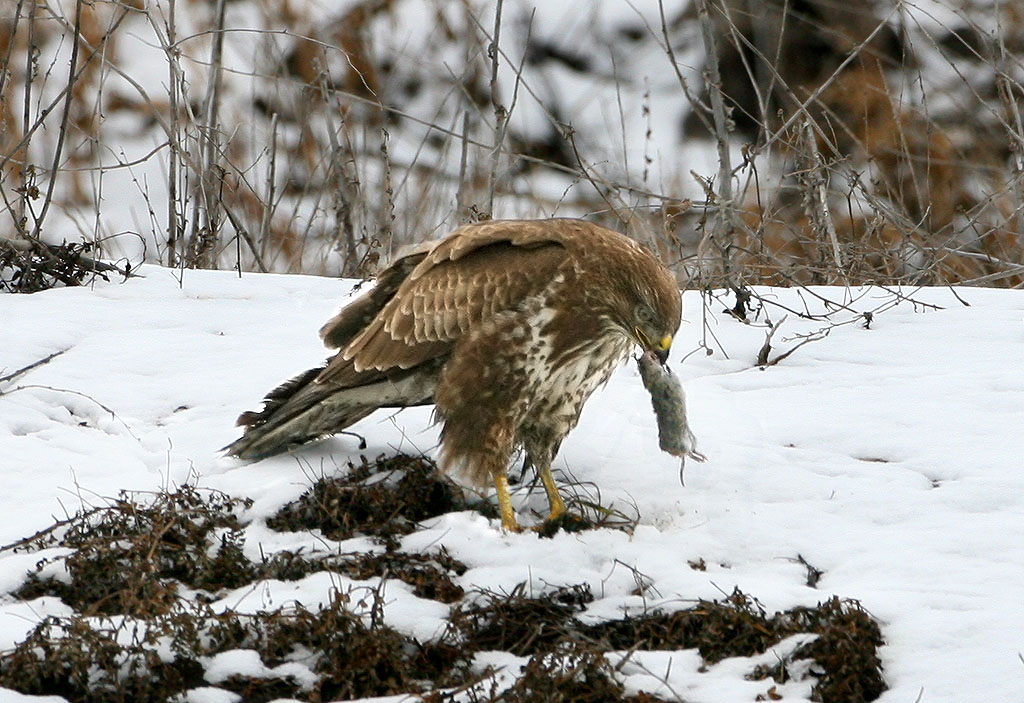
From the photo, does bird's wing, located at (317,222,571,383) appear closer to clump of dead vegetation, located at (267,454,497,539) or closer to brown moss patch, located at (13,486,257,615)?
clump of dead vegetation, located at (267,454,497,539)

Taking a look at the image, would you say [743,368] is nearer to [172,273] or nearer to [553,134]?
[172,273]

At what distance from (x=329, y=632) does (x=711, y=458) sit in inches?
61.3

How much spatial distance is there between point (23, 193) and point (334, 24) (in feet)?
10.0

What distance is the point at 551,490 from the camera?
13.1 feet

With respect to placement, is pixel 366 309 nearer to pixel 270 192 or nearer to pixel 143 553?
pixel 143 553

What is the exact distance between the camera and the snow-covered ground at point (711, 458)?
3260 millimetres

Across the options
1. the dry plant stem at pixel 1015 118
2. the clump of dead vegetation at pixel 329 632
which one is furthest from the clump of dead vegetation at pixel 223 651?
the dry plant stem at pixel 1015 118

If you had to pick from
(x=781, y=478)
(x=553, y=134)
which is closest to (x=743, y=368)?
(x=781, y=478)

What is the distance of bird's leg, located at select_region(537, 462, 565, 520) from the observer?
395 centimetres

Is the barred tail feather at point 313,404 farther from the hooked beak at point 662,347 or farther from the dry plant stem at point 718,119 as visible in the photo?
the dry plant stem at point 718,119

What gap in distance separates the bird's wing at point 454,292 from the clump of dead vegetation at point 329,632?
2.35ft

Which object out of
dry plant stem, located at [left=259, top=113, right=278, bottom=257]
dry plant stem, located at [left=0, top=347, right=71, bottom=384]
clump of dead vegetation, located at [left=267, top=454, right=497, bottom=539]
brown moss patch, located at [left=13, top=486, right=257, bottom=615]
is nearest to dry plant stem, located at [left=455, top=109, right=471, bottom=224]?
dry plant stem, located at [left=259, top=113, right=278, bottom=257]

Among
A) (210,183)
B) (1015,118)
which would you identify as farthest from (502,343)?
(1015,118)

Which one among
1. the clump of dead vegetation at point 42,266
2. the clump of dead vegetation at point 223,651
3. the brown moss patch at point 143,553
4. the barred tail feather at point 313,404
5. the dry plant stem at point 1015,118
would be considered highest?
the dry plant stem at point 1015,118
